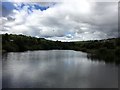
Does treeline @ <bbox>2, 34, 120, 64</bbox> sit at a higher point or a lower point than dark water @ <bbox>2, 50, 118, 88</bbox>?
higher

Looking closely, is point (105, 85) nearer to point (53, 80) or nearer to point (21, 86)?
point (53, 80)

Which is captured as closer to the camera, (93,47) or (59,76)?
(59,76)

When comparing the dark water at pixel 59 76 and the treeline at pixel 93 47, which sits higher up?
the treeline at pixel 93 47

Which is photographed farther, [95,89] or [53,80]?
[53,80]

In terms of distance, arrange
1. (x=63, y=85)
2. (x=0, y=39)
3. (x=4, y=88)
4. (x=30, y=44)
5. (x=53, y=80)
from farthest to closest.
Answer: (x=30, y=44)
(x=0, y=39)
(x=53, y=80)
(x=63, y=85)
(x=4, y=88)

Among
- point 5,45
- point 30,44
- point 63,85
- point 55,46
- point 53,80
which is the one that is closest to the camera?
point 63,85

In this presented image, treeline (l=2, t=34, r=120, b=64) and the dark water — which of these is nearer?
the dark water

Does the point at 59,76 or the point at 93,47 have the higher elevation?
the point at 93,47

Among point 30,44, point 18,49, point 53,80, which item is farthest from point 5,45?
point 53,80

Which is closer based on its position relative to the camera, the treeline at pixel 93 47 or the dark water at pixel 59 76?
the dark water at pixel 59 76

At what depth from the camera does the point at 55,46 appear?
176000mm

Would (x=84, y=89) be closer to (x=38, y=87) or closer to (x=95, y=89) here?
(x=95, y=89)

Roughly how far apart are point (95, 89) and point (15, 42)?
92326 mm

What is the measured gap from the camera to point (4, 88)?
61.0 ft
